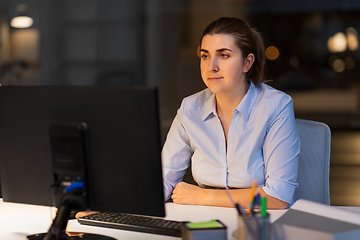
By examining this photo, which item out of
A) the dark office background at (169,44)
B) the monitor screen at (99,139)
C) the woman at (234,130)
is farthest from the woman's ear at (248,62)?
the dark office background at (169,44)

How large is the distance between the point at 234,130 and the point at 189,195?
0.38 m

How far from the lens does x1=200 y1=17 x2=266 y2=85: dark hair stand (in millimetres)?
1770

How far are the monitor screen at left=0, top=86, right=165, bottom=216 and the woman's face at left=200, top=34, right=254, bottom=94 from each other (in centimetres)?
79

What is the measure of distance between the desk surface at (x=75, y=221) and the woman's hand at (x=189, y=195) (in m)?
0.03

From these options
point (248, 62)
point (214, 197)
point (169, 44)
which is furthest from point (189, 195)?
point (169, 44)

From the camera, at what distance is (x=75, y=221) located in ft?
4.31

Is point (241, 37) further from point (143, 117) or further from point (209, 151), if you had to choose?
point (143, 117)

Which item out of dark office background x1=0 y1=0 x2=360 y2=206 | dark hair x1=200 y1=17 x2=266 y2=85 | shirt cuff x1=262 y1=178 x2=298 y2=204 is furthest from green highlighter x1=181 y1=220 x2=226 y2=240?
dark office background x1=0 y1=0 x2=360 y2=206

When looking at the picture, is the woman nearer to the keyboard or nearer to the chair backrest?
the chair backrest

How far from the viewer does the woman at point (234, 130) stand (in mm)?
1611

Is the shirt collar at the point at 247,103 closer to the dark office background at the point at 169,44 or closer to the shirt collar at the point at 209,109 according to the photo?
the shirt collar at the point at 209,109

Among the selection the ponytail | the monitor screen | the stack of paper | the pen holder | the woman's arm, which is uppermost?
the ponytail

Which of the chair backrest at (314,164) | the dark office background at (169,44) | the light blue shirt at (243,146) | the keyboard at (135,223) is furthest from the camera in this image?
the dark office background at (169,44)

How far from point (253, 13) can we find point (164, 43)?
0.92 meters
